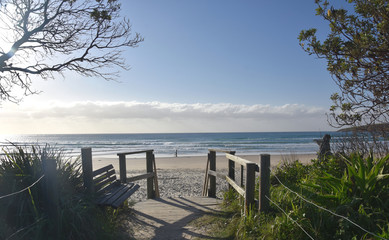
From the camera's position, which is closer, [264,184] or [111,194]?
[264,184]

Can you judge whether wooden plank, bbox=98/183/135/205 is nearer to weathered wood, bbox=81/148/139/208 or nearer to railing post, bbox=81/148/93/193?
weathered wood, bbox=81/148/139/208

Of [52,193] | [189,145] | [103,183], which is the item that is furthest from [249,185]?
[189,145]

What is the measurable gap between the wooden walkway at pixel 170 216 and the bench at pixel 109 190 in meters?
0.62

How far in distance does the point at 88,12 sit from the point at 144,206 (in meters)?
6.67

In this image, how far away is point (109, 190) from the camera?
5.07 m

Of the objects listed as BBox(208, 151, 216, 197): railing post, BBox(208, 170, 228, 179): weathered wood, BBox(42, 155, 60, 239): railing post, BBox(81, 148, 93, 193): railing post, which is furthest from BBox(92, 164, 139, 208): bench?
BBox(208, 151, 216, 197): railing post

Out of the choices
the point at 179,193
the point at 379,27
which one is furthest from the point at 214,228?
the point at 179,193

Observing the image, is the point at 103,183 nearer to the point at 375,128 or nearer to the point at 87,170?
the point at 87,170

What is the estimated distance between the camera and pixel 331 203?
131 inches

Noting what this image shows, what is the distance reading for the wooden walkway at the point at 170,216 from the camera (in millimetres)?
4504

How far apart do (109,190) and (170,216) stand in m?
1.41

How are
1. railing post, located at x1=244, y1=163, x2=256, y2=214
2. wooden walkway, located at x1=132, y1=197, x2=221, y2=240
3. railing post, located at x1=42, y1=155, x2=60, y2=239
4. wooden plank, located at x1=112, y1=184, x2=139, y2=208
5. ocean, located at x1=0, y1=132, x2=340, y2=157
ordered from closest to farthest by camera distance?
1. railing post, located at x1=42, y1=155, x2=60, y2=239
2. wooden plank, located at x1=112, y1=184, x2=139, y2=208
3. railing post, located at x1=244, y1=163, x2=256, y2=214
4. wooden walkway, located at x1=132, y1=197, x2=221, y2=240
5. ocean, located at x1=0, y1=132, x2=340, y2=157

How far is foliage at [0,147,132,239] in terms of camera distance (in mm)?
3273

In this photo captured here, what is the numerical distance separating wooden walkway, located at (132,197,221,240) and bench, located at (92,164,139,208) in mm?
616
